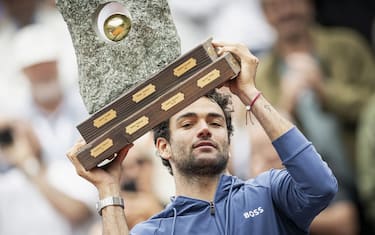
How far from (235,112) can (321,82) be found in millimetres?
760

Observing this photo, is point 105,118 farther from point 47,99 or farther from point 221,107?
point 47,99

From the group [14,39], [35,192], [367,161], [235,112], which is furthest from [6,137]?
[367,161]

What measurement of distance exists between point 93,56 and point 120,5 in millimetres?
265

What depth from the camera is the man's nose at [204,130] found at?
5.27m

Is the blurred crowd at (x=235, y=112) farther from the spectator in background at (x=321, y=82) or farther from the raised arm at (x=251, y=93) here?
the raised arm at (x=251, y=93)

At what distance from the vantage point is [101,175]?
5375 millimetres

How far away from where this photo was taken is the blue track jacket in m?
5.00

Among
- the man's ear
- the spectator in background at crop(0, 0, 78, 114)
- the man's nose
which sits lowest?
the man's nose

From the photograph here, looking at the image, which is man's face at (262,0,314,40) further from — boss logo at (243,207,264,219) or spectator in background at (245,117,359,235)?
boss logo at (243,207,264,219)

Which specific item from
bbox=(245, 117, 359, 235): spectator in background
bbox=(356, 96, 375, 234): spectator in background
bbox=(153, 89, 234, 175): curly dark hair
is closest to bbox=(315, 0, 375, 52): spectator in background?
bbox=(356, 96, 375, 234): spectator in background

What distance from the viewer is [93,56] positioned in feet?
17.6

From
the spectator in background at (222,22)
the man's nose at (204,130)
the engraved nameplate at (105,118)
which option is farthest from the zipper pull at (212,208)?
the spectator in background at (222,22)

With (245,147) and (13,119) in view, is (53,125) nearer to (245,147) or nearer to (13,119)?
(13,119)

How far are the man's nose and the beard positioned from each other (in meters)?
0.08
